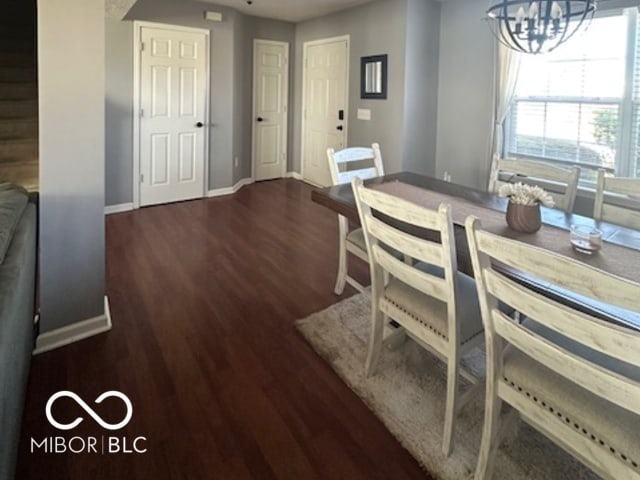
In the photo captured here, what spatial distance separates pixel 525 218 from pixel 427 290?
0.55 m

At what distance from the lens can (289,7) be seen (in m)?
5.52

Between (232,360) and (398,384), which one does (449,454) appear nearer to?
(398,384)

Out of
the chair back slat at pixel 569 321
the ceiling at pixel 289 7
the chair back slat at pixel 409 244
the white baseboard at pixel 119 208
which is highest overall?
the ceiling at pixel 289 7

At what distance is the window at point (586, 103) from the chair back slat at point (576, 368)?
2817 mm

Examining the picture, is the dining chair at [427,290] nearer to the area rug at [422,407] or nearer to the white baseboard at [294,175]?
the area rug at [422,407]

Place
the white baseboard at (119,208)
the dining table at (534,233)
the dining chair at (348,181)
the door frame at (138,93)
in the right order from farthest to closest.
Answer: the white baseboard at (119,208), the door frame at (138,93), the dining chair at (348,181), the dining table at (534,233)

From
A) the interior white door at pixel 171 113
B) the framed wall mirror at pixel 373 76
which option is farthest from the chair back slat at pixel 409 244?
the interior white door at pixel 171 113

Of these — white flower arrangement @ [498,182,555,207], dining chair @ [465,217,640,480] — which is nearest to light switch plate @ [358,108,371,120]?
white flower arrangement @ [498,182,555,207]

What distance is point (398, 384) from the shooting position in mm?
2080

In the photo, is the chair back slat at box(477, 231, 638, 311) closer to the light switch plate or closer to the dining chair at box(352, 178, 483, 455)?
the dining chair at box(352, 178, 483, 455)

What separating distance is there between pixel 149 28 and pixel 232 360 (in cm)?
428

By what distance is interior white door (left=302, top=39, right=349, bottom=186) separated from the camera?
5.88 m

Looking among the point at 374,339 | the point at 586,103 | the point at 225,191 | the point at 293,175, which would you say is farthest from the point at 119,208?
the point at 586,103

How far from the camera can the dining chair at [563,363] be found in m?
1.01
